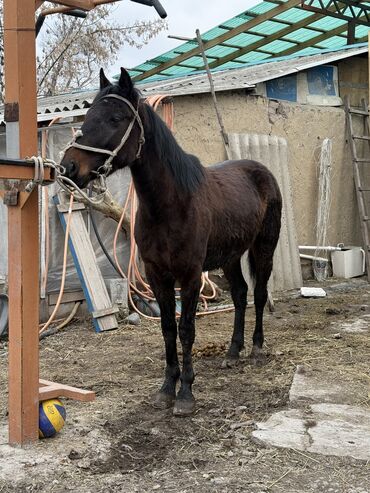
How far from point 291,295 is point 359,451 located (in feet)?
16.1

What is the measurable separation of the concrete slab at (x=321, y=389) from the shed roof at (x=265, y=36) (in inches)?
355

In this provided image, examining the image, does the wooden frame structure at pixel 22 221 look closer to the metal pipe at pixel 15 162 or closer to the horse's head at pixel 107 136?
the metal pipe at pixel 15 162

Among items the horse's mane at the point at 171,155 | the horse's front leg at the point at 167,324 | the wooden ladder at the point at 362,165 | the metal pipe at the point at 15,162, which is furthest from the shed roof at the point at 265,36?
the metal pipe at the point at 15,162

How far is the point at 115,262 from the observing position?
6992mm

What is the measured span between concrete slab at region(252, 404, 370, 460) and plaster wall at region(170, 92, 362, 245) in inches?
176

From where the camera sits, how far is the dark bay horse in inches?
141

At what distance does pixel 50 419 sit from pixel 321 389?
1.91 m

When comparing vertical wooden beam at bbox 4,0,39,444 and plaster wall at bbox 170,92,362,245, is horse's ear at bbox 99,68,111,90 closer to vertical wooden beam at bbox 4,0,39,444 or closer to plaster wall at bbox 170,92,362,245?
vertical wooden beam at bbox 4,0,39,444

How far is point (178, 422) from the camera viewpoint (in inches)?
151

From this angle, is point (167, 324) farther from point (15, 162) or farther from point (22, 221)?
point (15, 162)

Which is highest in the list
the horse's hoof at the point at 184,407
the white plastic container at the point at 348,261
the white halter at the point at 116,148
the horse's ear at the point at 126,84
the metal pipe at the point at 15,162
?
the horse's ear at the point at 126,84

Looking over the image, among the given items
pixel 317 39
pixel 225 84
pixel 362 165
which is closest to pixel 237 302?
pixel 225 84

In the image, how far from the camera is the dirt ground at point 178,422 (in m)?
2.99

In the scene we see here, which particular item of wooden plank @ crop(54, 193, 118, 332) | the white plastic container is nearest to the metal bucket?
wooden plank @ crop(54, 193, 118, 332)
